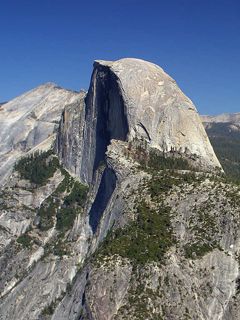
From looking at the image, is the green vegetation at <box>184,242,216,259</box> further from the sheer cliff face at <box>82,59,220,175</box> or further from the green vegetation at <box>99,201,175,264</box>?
the sheer cliff face at <box>82,59,220,175</box>

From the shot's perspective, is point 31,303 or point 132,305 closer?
point 132,305

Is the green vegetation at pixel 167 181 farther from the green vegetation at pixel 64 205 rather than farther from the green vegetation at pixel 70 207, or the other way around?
the green vegetation at pixel 64 205

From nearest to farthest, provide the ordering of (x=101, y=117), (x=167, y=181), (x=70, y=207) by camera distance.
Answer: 1. (x=167, y=181)
2. (x=70, y=207)
3. (x=101, y=117)

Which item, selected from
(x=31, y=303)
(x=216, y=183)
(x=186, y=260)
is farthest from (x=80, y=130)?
(x=186, y=260)

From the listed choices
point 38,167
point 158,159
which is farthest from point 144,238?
point 38,167

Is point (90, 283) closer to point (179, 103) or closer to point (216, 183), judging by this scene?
point (216, 183)

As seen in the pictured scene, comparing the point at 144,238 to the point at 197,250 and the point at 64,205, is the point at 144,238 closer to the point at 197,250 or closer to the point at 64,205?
the point at 197,250
